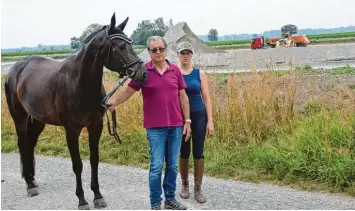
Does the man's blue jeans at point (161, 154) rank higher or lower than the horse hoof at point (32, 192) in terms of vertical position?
higher

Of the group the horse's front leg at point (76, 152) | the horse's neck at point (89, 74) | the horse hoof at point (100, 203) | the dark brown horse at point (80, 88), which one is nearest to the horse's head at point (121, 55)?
the dark brown horse at point (80, 88)

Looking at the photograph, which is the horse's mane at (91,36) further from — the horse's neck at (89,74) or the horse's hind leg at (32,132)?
the horse's hind leg at (32,132)

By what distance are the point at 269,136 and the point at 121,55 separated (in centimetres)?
337

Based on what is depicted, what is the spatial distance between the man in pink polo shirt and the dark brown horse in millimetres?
181

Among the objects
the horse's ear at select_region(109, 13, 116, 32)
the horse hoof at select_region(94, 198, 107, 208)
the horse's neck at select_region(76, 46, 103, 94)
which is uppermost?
the horse's ear at select_region(109, 13, 116, 32)

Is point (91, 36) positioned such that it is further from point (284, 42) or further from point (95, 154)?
point (284, 42)

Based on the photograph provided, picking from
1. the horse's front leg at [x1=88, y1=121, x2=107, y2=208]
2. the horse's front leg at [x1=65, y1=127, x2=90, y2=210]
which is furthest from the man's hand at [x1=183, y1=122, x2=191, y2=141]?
the horse's front leg at [x1=65, y1=127, x2=90, y2=210]

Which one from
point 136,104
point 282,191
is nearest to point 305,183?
point 282,191

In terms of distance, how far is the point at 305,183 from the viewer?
581 centimetres

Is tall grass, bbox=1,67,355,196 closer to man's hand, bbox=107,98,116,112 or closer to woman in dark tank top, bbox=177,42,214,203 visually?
woman in dark tank top, bbox=177,42,214,203

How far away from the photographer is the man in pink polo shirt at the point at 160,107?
14.9 ft

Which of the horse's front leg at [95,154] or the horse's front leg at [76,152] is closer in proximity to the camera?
the horse's front leg at [76,152]

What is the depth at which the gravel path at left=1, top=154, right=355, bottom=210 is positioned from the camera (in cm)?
515

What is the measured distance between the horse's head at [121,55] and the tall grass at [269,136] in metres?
2.48
